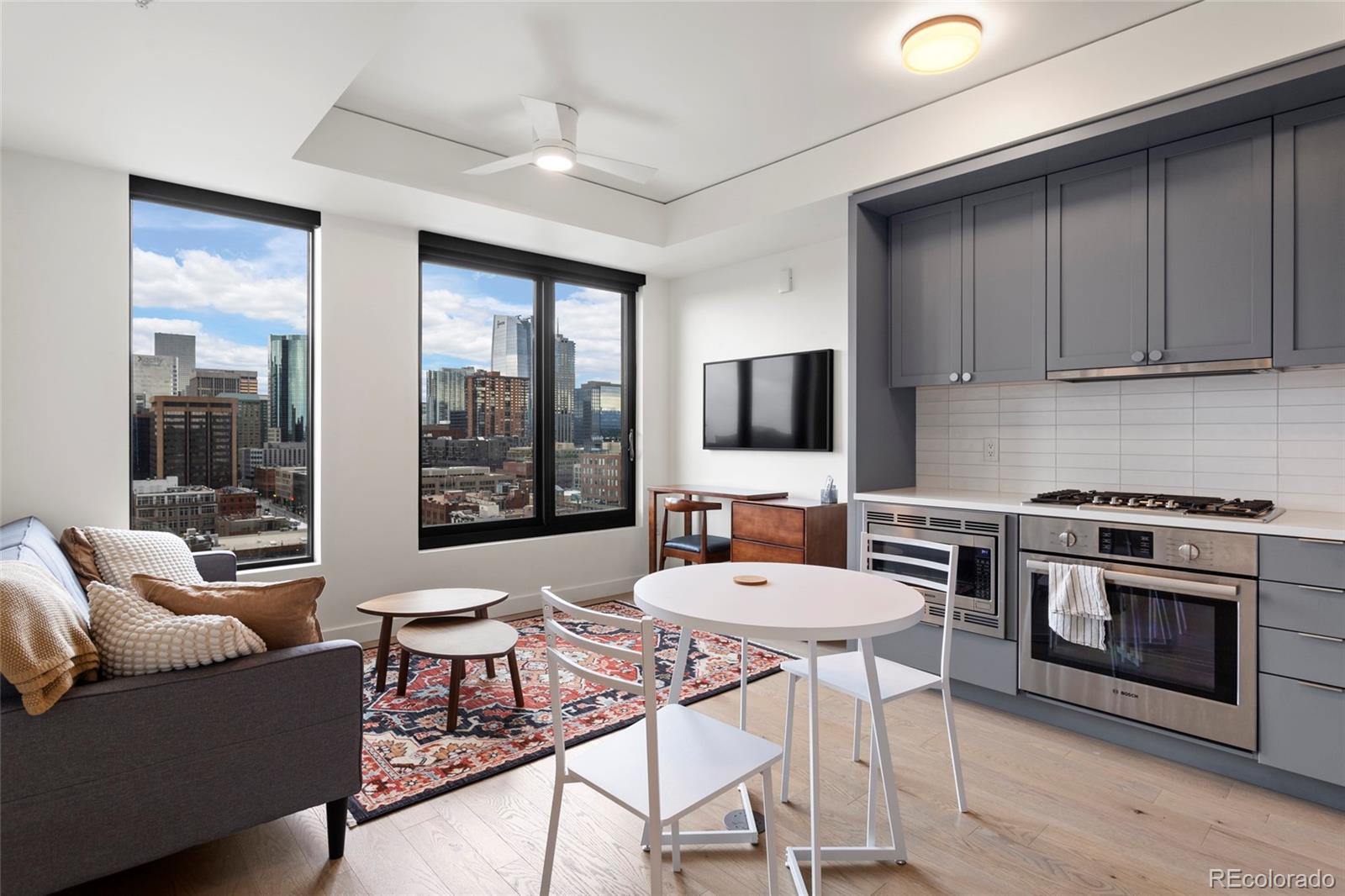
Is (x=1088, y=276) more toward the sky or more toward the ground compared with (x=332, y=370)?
more toward the sky

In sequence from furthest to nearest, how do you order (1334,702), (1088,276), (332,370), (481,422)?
(481,422) < (332,370) < (1088,276) < (1334,702)

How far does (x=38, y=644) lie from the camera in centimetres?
151

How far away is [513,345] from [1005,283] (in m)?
3.19

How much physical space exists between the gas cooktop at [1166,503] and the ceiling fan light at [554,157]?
264cm

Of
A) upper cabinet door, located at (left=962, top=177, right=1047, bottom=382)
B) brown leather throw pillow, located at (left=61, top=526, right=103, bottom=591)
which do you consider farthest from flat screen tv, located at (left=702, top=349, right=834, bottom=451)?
brown leather throw pillow, located at (left=61, top=526, right=103, bottom=591)

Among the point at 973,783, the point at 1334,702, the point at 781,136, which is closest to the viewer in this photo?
the point at 1334,702

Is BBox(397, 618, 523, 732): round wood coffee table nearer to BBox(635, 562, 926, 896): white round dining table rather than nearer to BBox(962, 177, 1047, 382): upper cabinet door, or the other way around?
BBox(635, 562, 926, 896): white round dining table

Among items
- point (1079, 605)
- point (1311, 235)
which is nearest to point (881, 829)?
point (1079, 605)

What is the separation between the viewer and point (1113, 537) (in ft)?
8.87

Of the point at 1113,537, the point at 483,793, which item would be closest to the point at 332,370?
the point at 483,793

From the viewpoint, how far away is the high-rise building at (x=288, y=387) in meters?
3.88

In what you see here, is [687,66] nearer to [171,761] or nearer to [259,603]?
[259,603]

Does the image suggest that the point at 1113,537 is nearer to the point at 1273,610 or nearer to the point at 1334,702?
the point at 1273,610

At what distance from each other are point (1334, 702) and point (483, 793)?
9.34 feet
